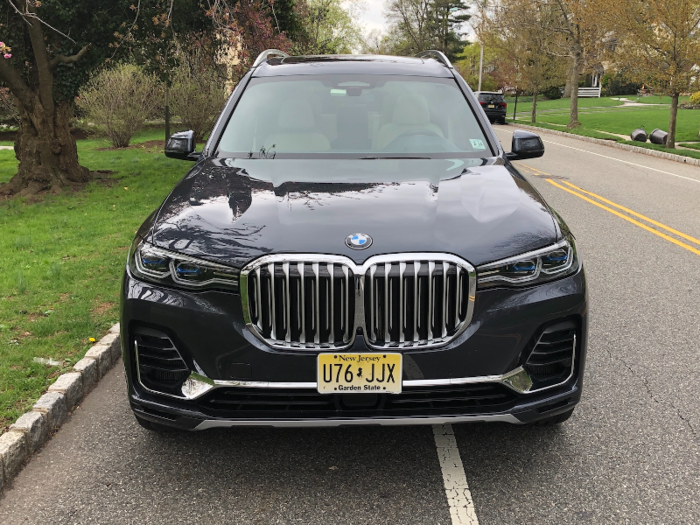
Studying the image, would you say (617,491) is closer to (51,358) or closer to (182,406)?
(182,406)

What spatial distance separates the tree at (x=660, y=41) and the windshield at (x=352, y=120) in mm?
17813

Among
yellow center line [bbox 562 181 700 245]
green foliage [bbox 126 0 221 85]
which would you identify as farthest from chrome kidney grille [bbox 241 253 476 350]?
green foliage [bbox 126 0 221 85]

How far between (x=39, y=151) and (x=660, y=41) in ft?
58.8

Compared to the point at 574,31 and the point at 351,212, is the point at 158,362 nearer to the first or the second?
the point at 351,212

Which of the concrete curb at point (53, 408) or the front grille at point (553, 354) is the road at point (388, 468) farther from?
the front grille at point (553, 354)

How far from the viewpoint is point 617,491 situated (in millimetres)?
2965

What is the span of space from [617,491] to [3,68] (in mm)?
11303

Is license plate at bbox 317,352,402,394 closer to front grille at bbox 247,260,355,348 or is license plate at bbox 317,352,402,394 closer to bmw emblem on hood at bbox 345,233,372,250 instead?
front grille at bbox 247,260,355,348

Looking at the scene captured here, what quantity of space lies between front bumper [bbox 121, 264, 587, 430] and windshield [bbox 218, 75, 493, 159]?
146 cm

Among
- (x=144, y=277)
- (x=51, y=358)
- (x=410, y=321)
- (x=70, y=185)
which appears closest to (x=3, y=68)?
(x=70, y=185)

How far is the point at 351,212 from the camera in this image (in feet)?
9.65

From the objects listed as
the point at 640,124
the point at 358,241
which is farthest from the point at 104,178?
the point at 640,124

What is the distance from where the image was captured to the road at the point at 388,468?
111 inches

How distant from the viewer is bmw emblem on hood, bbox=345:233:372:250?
107 inches
